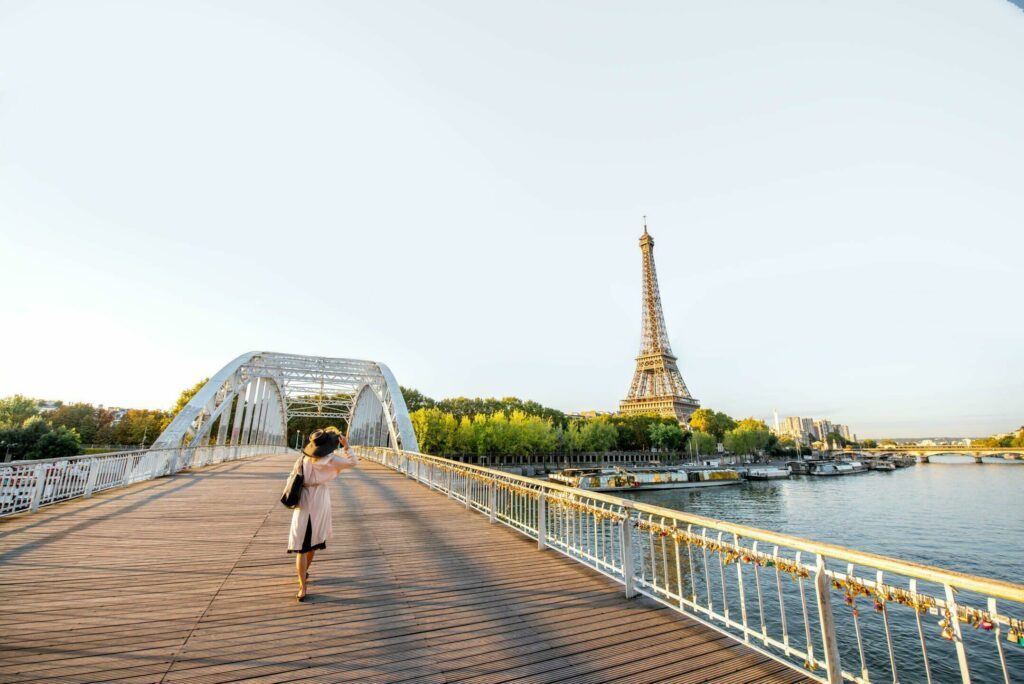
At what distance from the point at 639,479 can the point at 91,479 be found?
45.4 metres

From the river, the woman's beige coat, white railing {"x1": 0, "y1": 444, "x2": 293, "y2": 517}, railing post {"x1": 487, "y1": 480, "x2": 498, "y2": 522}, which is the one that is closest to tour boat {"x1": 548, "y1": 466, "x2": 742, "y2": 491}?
the river

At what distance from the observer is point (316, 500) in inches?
212

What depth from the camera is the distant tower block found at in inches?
3780

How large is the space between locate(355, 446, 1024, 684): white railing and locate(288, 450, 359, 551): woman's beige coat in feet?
9.90

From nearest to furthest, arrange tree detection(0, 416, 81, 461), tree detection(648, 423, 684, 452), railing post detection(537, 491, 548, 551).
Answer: railing post detection(537, 491, 548, 551)
tree detection(0, 416, 81, 461)
tree detection(648, 423, 684, 452)

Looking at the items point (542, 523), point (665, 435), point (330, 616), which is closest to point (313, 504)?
point (330, 616)

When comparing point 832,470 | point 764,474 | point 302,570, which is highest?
point 302,570

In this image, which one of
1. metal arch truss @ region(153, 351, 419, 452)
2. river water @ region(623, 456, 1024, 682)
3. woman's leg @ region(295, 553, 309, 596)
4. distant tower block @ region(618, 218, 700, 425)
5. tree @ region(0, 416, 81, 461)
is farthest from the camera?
distant tower block @ region(618, 218, 700, 425)

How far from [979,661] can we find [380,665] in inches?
610

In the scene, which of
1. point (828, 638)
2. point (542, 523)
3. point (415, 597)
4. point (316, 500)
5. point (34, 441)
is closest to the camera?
point (828, 638)

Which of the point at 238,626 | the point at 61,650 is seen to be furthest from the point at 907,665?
the point at 61,650

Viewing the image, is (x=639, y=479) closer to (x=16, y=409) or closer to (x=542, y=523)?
(x=542, y=523)

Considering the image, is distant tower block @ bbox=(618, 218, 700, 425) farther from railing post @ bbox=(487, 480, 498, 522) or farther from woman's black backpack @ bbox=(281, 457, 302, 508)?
woman's black backpack @ bbox=(281, 457, 302, 508)

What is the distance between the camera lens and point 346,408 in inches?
2525
